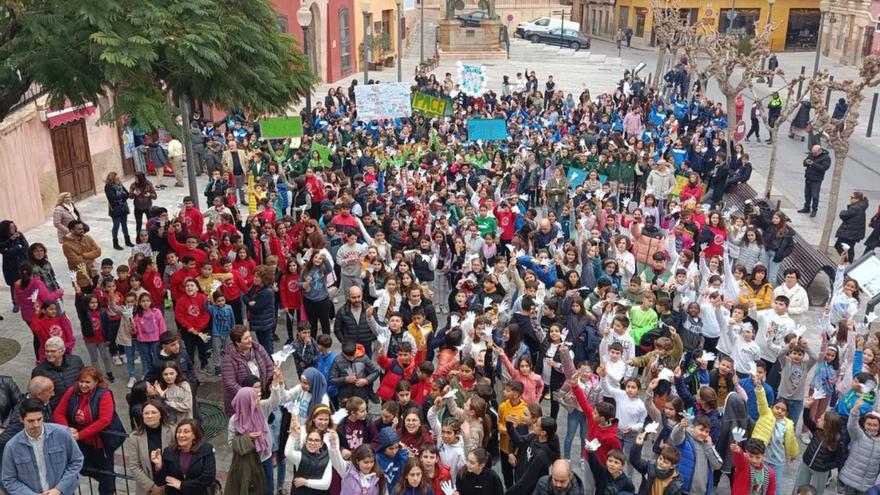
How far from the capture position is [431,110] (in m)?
21.6

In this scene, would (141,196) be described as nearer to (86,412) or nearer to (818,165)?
(86,412)

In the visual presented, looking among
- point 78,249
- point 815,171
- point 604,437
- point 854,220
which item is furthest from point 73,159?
point 815,171

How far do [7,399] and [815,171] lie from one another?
54.5ft

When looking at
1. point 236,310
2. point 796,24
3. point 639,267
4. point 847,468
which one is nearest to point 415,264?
point 236,310

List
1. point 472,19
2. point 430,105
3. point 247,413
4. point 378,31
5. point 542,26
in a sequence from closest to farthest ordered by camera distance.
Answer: point 247,413 < point 430,105 < point 378,31 < point 472,19 < point 542,26

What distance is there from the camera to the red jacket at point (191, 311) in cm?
932

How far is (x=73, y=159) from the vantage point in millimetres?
18266

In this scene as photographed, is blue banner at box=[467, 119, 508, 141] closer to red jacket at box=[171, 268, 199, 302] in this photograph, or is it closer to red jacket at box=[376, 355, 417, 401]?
red jacket at box=[171, 268, 199, 302]

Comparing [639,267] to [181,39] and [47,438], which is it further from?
A: [47,438]

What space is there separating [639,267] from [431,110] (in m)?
10.9

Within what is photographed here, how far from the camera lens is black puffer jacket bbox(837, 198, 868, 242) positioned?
1419cm

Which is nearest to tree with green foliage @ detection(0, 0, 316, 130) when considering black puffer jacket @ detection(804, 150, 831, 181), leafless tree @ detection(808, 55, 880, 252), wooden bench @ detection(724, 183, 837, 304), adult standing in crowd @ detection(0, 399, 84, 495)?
adult standing in crowd @ detection(0, 399, 84, 495)

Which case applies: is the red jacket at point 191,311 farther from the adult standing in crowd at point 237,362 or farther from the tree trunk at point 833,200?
the tree trunk at point 833,200

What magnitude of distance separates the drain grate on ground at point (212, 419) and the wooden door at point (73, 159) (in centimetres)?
1090
